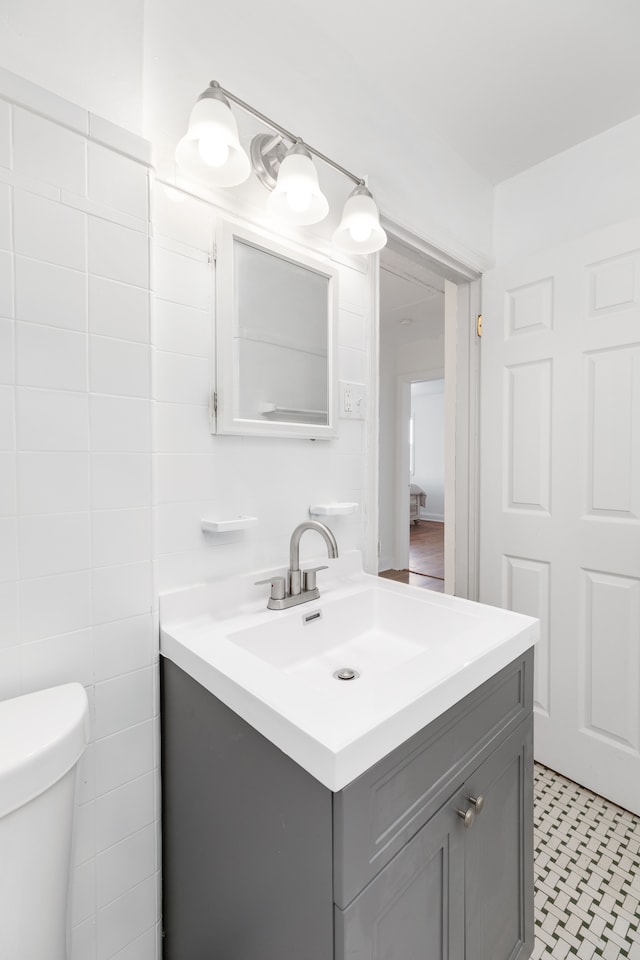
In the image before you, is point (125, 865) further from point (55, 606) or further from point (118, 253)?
point (118, 253)

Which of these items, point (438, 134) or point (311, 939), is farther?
point (438, 134)

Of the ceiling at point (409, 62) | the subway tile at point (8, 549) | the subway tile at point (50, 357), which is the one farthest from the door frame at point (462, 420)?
the subway tile at point (8, 549)

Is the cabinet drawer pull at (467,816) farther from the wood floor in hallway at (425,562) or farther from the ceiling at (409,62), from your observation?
the wood floor in hallway at (425,562)

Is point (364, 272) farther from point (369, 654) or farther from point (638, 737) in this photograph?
point (638, 737)

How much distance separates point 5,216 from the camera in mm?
762

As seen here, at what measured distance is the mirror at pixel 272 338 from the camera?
105cm

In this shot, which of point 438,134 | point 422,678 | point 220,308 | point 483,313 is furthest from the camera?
point 483,313

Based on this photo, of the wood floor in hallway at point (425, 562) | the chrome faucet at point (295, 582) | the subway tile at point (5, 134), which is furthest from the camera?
the wood floor in hallway at point (425, 562)

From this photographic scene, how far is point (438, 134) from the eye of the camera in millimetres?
1634

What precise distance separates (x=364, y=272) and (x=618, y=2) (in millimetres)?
911

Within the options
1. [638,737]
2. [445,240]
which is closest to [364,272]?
[445,240]

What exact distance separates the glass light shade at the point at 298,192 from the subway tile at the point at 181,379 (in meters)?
0.43

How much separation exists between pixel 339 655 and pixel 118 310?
91cm

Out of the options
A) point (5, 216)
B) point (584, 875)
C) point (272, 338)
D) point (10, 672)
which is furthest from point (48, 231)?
point (584, 875)
